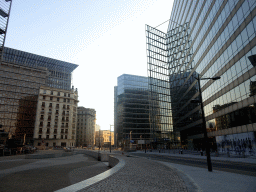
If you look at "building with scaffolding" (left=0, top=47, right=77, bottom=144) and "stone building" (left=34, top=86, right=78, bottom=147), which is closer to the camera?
"building with scaffolding" (left=0, top=47, right=77, bottom=144)

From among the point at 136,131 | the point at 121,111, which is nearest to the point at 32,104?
the point at 121,111

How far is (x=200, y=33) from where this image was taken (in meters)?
40.1

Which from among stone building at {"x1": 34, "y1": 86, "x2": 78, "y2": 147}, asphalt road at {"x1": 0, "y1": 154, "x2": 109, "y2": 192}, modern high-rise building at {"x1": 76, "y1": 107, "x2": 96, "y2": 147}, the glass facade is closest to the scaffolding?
asphalt road at {"x1": 0, "y1": 154, "x2": 109, "y2": 192}

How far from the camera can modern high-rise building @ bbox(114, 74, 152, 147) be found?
97000 mm

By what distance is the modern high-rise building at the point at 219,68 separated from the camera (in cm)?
2388

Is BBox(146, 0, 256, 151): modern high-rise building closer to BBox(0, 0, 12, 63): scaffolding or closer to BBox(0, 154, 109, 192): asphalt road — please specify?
BBox(0, 154, 109, 192): asphalt road

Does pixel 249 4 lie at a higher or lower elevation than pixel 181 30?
lower

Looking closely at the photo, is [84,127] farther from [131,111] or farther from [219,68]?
[219,68]

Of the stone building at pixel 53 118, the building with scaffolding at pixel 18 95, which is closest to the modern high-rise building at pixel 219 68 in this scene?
the stone building at pixel 53 118

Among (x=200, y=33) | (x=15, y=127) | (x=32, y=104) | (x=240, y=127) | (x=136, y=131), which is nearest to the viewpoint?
(x=240, y=127)

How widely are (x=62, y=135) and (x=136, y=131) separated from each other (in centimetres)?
3929

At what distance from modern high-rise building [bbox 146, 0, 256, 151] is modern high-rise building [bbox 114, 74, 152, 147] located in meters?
37.8

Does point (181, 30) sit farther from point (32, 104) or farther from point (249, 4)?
point (32, 104)

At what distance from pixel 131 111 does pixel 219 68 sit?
7218cm
